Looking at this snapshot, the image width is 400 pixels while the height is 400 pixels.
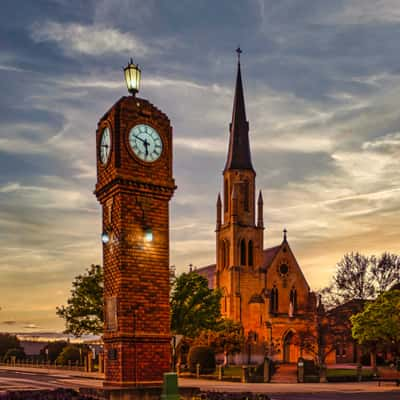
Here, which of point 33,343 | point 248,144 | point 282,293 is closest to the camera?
point 282,293

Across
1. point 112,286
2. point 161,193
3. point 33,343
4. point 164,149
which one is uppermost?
point 164,149

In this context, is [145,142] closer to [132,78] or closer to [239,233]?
[132,78]

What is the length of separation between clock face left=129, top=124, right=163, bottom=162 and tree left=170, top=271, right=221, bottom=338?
3547 cm

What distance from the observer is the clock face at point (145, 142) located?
13.7m

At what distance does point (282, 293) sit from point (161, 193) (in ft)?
210

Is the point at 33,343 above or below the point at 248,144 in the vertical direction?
below

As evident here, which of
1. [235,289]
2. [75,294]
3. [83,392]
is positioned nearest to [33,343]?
[235,289]

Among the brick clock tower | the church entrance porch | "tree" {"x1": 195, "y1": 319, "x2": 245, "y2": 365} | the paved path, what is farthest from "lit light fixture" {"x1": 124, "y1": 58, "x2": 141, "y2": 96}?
the church entrance porch

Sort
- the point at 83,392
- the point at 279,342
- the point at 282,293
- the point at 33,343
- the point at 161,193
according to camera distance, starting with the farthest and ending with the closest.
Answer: the point at 33,343 → the point at 282,293 → the point at 279,342 → the point at 161,193 → the point at 83,392

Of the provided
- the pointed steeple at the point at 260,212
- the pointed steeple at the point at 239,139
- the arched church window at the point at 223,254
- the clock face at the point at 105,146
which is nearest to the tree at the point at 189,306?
the arched church window at the point at 223,254

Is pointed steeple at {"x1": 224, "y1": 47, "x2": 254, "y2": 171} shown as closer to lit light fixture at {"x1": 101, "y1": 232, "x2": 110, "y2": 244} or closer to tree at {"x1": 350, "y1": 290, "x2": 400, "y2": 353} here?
tree at {"x1": 350, "y1": 290, "x2": 400, "y2": 353}

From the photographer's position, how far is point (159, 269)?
13609 millimetres

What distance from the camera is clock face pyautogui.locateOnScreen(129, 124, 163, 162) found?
45.1 feet

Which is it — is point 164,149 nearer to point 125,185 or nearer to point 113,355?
point 125,185
